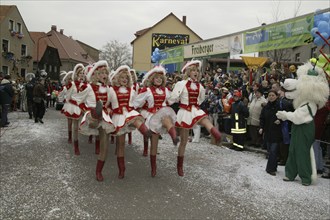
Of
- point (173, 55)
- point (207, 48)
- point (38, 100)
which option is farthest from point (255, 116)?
point (173, 55)

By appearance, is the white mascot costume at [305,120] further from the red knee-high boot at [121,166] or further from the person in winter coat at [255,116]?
the red knee-high boot at [121,166]

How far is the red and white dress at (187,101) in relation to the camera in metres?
5.98

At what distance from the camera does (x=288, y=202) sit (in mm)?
5281

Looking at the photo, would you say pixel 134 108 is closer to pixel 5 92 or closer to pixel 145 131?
pixel 145 131

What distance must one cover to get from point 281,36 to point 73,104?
596 centimetres

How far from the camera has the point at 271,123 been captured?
7230 mm

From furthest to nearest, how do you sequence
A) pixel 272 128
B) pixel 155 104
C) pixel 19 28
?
pixel 19 28 → pixel 272 128 → pixel 155 104

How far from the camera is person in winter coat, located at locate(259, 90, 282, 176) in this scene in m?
6.90

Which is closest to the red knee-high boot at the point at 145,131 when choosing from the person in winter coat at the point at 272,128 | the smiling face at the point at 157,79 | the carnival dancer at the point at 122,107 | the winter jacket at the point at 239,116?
the carnival dancer at the point at 122,107

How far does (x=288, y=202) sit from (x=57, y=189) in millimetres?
3718

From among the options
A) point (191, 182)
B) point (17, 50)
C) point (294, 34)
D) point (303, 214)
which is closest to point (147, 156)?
point (191, 182)

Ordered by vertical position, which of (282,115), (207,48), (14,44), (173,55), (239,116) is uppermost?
(14,44)

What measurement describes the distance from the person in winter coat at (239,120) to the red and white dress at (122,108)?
4.37m

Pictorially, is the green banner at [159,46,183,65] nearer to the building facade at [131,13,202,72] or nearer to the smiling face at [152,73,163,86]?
the smiling face at [152,73,163,86]
